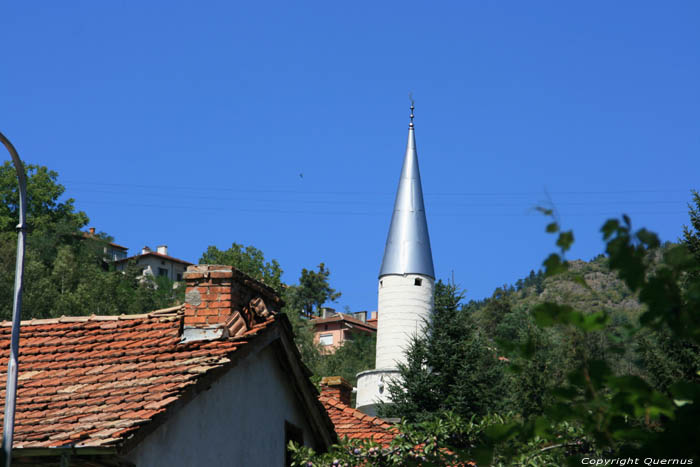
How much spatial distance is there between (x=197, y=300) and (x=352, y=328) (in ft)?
252

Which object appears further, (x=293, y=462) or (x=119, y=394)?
(x=293, y=462)

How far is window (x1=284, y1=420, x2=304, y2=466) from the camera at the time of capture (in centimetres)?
1145

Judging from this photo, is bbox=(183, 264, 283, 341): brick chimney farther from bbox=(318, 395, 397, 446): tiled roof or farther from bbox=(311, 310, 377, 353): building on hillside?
bbox=(311, 310, 377, 353): building on hillside

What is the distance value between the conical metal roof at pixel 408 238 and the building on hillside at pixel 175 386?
1451 inches

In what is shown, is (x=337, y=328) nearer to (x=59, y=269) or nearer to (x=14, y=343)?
(x=59, y=269)

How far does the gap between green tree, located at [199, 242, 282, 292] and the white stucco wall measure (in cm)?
1407

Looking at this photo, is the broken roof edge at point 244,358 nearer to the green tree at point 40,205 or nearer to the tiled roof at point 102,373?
the tiled roof at point 102,373

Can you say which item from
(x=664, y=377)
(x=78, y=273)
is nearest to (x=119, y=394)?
(x=664, y=377)

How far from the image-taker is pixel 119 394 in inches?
339

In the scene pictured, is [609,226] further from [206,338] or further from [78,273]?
[78,273]

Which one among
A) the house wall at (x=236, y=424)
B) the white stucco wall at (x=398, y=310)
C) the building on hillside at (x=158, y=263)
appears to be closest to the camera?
the house wall at (x=236, y=424)

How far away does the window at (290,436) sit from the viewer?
37.6 feet

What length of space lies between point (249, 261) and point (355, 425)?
1986 inches

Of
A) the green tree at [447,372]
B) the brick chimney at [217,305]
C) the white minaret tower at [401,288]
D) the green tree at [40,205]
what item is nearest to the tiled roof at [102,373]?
the brick chimney at [217,305]
